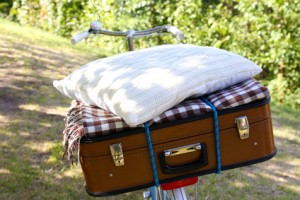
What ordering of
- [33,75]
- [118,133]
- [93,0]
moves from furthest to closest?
1. [33,75]
2. [93,0]
3. [118,133]

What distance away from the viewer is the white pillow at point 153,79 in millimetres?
1444

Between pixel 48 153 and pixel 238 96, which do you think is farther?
pixel 48 153

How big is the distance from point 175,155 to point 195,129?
0.35ft

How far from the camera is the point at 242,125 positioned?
154 cm

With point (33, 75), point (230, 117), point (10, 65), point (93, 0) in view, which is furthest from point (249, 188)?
point (10, 65)

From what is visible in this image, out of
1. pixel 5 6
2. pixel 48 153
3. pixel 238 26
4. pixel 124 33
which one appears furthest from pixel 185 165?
pixel 5 6

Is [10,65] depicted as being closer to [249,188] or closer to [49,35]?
[49,35]

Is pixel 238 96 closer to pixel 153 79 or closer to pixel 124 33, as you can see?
pixel 153 79

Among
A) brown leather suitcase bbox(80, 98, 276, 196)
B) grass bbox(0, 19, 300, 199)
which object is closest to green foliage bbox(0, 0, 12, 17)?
grass bbox(0, 19, 300, 199)

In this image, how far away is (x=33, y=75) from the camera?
5258mm

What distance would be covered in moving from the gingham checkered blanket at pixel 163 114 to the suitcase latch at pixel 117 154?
46mm

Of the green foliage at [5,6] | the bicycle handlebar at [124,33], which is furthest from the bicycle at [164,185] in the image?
the green foliage at [5,6]

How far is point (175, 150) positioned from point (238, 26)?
5.52 m

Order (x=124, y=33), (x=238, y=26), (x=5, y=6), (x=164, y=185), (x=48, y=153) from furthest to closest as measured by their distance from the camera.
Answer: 1. (x=5, y=6)
2. (x=238, y=26)
3. (x=48, y=153)
4. (x=124, y=33)
5. (x=164, y=185)
